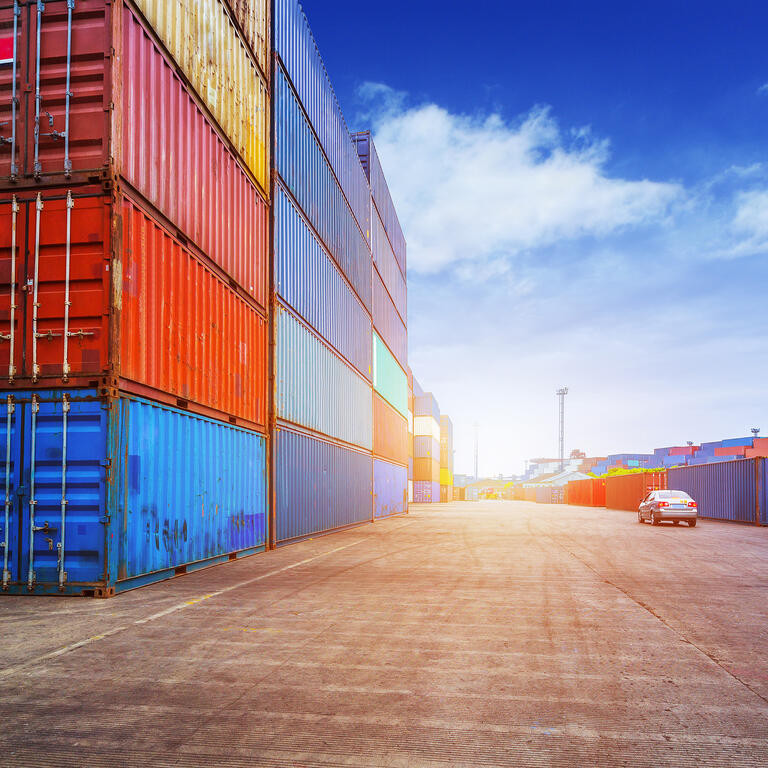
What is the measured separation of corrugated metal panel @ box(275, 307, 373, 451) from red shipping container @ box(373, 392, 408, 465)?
292 cm

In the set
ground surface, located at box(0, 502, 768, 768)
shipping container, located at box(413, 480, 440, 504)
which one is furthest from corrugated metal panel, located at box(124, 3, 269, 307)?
shipping container, located at box(413, 480, 440, 504)

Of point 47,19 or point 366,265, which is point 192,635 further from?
point 366,265

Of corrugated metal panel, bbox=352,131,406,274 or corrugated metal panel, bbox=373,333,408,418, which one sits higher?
corrugated metal panel, bbox=352,131,406,274

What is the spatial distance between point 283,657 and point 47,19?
360 inches

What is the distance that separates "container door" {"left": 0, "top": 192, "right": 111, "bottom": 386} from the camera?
342 inches

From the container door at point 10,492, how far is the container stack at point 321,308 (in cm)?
657

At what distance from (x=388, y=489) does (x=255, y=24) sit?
2185cm

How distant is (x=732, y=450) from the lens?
8719 centimetres

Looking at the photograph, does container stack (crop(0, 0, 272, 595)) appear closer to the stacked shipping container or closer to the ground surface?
the stacked shipping container

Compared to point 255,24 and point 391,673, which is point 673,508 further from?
point 391,673

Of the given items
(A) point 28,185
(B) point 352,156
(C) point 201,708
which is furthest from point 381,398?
(C) point 201,708

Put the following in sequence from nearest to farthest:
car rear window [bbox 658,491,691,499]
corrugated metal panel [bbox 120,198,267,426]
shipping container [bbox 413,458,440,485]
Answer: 1. corrugated metal panel [bbox 120,198,267,426]
2. car rear window [bbox 658,491,691,499]
3. shipping container [bbox 413,458,440,485]

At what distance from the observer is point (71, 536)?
8547mm

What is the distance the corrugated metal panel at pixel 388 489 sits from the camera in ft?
94.1
